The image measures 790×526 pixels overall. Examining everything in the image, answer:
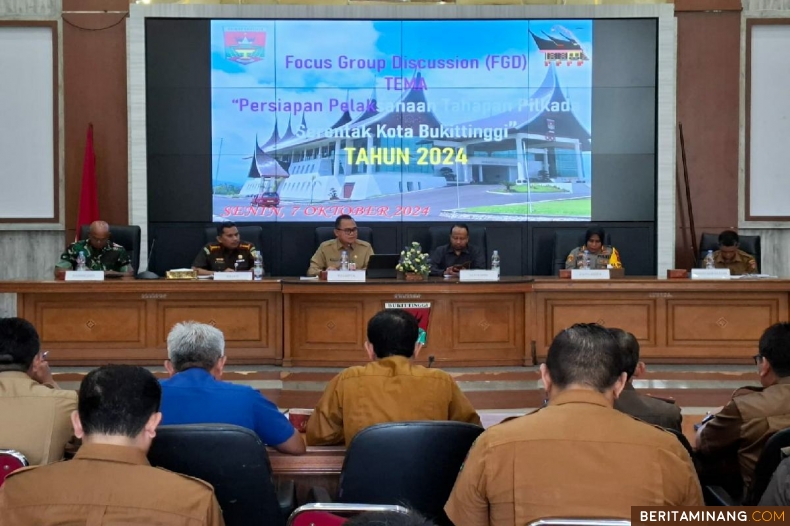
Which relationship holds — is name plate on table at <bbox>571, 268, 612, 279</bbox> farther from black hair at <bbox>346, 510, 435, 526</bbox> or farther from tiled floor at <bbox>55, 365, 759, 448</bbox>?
black hair at <bbox>346, 510, 435, 526</bbox>

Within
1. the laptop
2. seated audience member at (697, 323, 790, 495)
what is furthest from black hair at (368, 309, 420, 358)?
the laptop

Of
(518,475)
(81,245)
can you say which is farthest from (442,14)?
(518,475)

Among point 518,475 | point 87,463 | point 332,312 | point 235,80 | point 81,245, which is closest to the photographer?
point 87,463

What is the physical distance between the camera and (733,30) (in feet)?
29.0

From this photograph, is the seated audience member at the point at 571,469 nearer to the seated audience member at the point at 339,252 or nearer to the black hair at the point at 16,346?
the black hair at the point at 16,346

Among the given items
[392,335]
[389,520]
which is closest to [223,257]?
[392,335]

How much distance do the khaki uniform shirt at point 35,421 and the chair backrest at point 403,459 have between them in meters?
0.74

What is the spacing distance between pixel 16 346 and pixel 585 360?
5.26 ft

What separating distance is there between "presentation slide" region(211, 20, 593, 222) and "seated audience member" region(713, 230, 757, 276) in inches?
69.7

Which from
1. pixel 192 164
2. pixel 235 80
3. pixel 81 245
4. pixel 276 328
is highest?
pixel 235 80

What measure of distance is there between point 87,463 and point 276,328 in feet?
15.7

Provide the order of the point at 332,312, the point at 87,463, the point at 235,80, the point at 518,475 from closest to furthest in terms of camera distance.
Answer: the point at 87,463, the point at 518,475, the point at 332,312, the point at 235,80

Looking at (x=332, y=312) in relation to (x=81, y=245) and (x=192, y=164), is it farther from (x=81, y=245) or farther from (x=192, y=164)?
(x=192, y=164)

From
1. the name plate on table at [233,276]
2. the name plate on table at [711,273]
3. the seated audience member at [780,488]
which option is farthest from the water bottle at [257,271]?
the seated audience member at [780,488]
